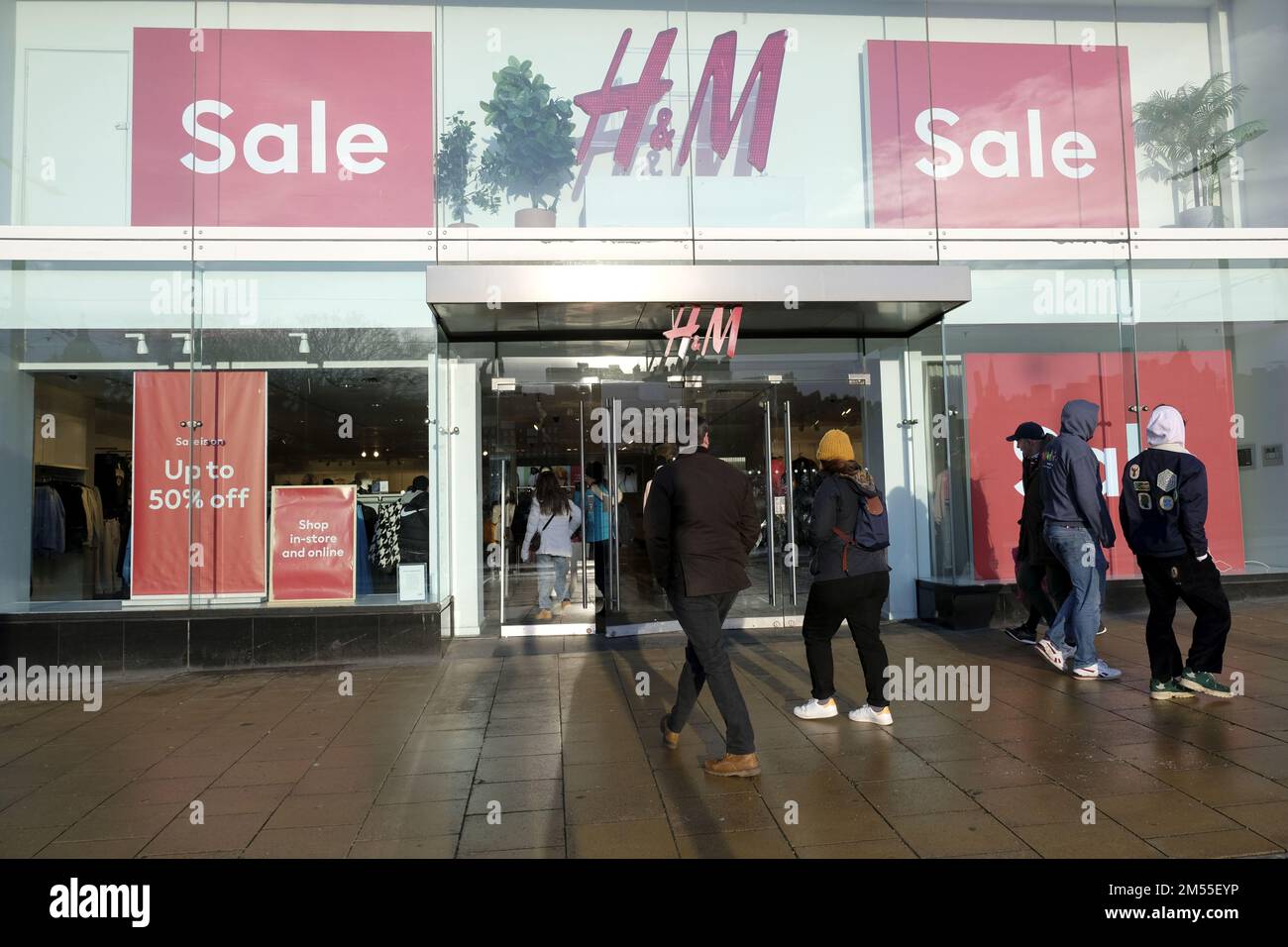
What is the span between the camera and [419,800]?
151 inches

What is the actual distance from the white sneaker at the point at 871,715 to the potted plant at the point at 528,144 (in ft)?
17.6

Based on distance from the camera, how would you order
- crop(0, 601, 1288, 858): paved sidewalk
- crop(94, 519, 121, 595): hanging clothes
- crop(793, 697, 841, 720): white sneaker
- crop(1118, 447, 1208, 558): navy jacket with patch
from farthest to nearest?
crop(94, 519, 121, 595): hanging clothes, crop(793, 697, 841, 720): white sneaker, crop(1118, 447, 1208, 558): navy jacket with patch, crop(0, 601, 1288, 858): paved sidewalk

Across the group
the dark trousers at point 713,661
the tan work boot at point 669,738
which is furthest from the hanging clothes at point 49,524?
the dark trousers at point 713,661

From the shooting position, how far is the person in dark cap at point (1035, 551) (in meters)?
5.87

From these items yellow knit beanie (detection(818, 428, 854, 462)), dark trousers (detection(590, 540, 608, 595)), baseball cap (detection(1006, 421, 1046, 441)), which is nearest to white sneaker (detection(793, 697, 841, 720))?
yellow knit beanie (detection(818, 428, 854, 462))

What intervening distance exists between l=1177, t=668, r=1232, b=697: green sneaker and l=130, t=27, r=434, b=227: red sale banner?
23.1ft

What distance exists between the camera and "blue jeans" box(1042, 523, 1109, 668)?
17.9 feet

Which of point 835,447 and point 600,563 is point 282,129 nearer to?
point 600,563

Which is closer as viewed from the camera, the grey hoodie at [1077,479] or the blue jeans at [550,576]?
the grey hoodie at [1077,479]

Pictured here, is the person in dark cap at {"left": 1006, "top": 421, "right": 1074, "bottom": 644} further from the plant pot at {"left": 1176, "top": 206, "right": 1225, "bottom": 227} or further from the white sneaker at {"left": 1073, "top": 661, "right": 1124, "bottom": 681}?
the plant pot at {"left": 1176, "top": 206, "right": 1225, "bottom": 227}

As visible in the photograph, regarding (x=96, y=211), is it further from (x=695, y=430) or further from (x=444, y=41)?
(x=695, y=430)

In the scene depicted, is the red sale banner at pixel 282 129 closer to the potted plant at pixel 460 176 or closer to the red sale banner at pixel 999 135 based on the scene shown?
the potted plant at pixel 460 176

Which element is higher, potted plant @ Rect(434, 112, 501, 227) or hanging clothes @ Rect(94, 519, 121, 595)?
potted plant @ Rect(434, 112, 501, 227)

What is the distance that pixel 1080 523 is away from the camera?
5.55 meters
